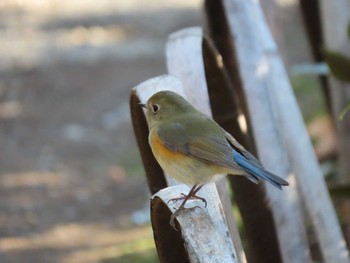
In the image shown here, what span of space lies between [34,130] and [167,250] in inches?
211

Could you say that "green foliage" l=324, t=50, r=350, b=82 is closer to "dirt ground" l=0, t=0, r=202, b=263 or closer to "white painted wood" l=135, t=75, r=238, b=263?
"white painted wood" l=135, t=75, r=238, b=263

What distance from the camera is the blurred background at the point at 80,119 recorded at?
522cm

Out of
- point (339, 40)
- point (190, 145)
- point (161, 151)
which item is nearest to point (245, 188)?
point (190, 145)

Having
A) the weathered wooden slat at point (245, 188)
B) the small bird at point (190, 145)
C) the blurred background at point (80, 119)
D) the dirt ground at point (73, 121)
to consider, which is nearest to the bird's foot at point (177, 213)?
the small bird at point (190, 145)

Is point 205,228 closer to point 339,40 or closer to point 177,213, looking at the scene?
point 177,213

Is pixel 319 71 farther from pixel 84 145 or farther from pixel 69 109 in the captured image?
pixel 69 109

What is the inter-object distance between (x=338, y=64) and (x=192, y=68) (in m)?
0.54

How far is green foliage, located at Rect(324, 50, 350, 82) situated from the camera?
8.27 feet

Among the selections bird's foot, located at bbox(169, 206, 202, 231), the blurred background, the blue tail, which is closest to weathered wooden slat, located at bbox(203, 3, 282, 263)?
the blue tail

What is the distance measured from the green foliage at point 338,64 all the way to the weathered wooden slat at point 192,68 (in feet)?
1.33

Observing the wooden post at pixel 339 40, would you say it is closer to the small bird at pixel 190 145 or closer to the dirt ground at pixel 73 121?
the small bird at pixel 190 145

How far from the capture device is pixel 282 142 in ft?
8.17

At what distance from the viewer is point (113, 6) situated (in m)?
10.1

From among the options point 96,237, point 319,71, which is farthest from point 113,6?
point 319,71
